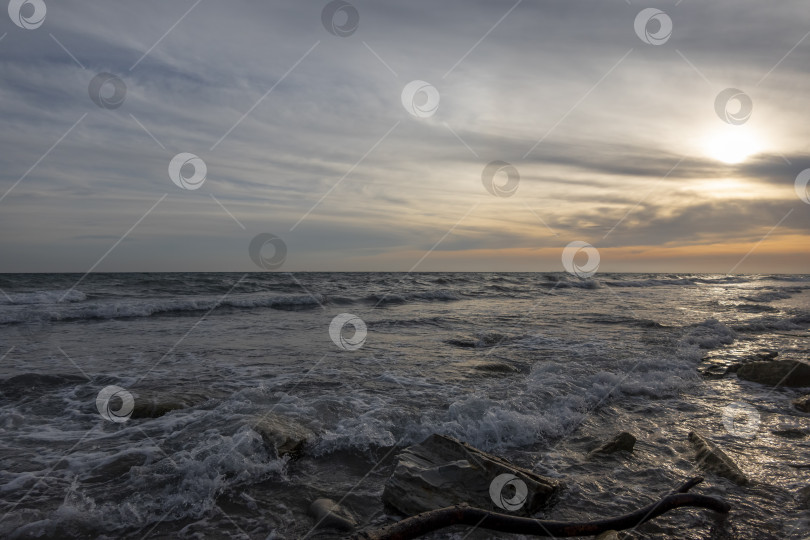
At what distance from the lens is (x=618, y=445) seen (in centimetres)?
531

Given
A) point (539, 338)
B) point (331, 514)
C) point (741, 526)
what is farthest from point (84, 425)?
point (539, 338)

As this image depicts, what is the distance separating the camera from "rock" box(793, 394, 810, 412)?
6975mm

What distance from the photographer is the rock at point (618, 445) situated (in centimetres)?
526

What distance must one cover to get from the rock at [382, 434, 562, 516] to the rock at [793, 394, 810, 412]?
537 cm

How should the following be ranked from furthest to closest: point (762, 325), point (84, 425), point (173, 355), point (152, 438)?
point (762, 325)
point (173, 355)
point (84, 425)
point (152, 438)

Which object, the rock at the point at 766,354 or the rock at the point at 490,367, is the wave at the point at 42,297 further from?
the rock at the point at 766,354

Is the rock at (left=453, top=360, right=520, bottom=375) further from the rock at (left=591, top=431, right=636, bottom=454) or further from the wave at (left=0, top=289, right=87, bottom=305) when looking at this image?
the wave at (left=0, top=289, right=87, bottom=305)

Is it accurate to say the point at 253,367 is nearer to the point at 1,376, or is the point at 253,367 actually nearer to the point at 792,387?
the point at 1,376

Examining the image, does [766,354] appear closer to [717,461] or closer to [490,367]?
[490,367]

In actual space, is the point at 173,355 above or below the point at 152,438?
above

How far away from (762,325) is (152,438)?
67.4 feet

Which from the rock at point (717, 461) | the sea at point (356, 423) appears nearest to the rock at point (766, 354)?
the sea at point (356, 423)

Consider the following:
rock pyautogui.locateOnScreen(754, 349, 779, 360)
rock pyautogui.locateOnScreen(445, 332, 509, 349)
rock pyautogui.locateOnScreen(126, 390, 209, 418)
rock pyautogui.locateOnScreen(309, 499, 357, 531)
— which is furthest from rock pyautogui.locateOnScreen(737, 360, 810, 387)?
rock pyautogui.locateOnScreen(126, 390, 209, 418)

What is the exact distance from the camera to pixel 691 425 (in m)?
6.30
